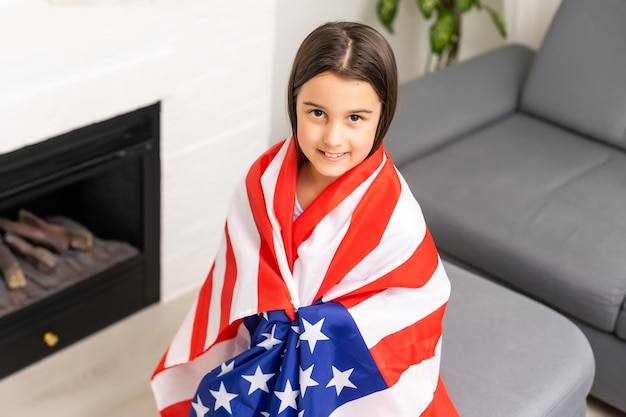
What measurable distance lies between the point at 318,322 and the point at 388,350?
0.42ft

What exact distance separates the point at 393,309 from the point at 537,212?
93cm

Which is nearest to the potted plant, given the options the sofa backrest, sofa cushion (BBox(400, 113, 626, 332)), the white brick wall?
the sofa backrest

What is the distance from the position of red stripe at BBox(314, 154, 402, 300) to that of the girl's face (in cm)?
7

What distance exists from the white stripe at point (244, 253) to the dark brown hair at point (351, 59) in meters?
0.26

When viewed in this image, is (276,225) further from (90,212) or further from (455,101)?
(455,101)

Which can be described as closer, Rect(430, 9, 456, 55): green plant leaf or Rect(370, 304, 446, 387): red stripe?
Rect(370, 304, 446, 387): red stripe

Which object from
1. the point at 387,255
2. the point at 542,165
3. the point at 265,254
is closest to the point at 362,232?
the point at 387,255

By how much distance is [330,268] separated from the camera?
4.76ft

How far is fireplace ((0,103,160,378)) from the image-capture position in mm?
2023

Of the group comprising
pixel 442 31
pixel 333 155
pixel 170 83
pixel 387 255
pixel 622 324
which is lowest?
pixel 622 324

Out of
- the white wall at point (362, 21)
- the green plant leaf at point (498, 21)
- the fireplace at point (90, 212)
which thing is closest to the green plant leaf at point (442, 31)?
the green plant leaf at point (498, 21)

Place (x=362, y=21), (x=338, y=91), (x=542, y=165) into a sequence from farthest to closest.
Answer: (x=362, y=21) → (x=542, y=165) → (x=338, y=91)

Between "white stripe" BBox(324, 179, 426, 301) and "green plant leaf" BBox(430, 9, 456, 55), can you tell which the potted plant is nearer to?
"green plant leaf" BBox(430, 9, 456, 55)

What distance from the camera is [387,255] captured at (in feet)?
4.75
